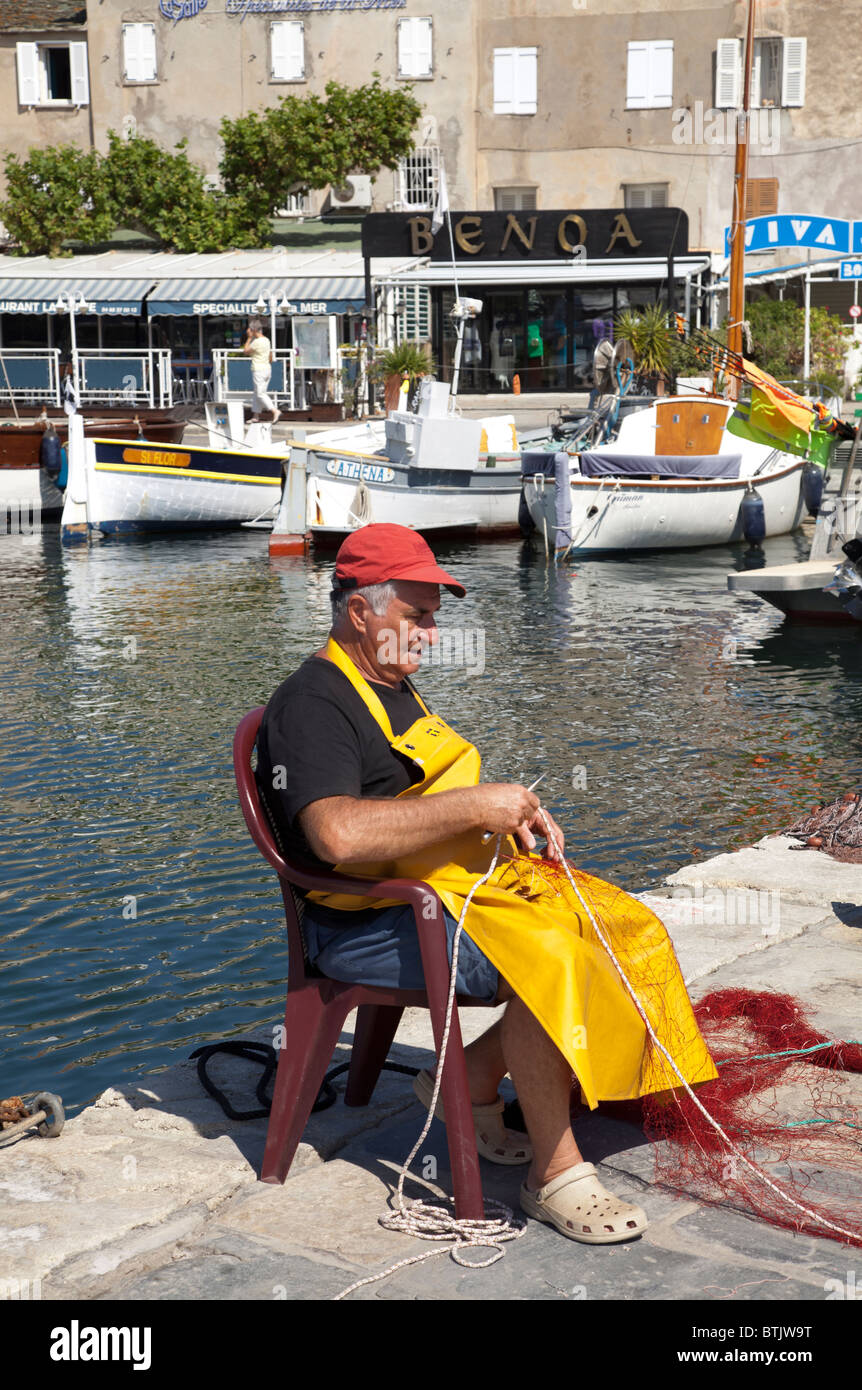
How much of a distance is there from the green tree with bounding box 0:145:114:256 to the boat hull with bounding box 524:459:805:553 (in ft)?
67.8

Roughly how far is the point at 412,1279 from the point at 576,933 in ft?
2.92

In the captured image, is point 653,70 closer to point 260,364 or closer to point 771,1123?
point 260,364

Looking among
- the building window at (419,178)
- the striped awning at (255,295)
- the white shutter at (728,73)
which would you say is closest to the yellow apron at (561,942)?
the striped awning at (255,295)

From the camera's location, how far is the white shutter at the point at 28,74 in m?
42.7

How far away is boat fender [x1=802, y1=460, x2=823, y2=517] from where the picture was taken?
89.9ft

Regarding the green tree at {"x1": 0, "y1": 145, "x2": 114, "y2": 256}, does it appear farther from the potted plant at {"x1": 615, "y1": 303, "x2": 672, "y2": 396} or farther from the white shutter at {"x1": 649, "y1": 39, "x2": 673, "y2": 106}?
the potted plant at {"x1": 615, "y1": 303, "x2": 672, "y2": 396}

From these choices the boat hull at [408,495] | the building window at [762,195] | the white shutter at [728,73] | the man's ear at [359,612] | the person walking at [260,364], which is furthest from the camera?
the building window at [762,195]

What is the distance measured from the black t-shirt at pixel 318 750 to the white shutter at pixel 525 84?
1624 inches

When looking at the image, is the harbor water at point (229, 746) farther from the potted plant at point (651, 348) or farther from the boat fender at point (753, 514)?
the potted plant at point (651, 348)

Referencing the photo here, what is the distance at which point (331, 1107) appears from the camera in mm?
4496

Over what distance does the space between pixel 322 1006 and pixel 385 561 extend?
43.9 inches

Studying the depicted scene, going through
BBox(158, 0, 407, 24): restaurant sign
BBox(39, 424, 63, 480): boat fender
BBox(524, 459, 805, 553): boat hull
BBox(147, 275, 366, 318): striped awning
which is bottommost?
BBox(524, 459, 805, 553): boat hull

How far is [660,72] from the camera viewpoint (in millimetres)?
42312

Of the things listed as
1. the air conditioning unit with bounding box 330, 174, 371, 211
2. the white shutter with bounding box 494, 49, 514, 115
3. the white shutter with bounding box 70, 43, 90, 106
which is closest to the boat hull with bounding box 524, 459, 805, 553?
the air conditioning unit with bounding box 330, 174, 371, 211
